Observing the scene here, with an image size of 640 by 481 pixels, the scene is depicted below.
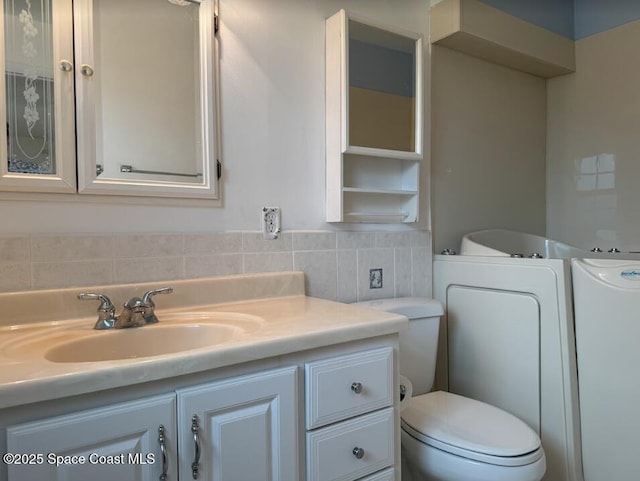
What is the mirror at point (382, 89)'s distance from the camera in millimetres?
1617

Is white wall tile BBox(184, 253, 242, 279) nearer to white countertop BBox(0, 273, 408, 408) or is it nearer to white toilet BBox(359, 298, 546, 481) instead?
white countertop BBox(0, 273, 408, 408)

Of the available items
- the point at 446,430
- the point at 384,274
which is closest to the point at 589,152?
the point at 384,274

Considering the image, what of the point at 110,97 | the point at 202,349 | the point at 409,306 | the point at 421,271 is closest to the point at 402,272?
the point at 421,271

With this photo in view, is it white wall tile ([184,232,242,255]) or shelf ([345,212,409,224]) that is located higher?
shelf ([345,212,409,224])

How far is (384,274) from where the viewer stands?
1740 millimetres

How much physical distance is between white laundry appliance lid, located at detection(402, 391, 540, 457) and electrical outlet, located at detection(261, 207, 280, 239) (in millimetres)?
742

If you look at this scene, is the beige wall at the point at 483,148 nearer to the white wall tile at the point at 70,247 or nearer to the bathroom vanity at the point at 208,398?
the bathroom vanity at the point at 208,398

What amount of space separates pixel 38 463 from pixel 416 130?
1587mm

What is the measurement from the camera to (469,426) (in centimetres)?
130

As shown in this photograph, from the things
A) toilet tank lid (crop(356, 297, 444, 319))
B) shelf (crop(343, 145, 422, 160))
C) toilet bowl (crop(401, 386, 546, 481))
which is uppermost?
shelf (crop(343, 145, 422, 160))

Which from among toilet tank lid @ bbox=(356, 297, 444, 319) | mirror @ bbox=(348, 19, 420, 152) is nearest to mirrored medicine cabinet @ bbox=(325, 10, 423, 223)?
mirror @ bbox=(348, 19, 420, 152)

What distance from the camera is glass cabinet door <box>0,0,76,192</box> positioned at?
108 centimetres

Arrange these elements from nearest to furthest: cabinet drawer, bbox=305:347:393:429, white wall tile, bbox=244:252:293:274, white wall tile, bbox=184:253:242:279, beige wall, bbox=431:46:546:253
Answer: cabinet drawer, bbox=305:347:393:429 < white wall tile, bbox=184:253:242:279 < white wall tile, bbox=244:252:293:274 < beige wall, bbox=431:46:546:253

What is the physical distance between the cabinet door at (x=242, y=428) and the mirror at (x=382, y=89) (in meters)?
1.01
